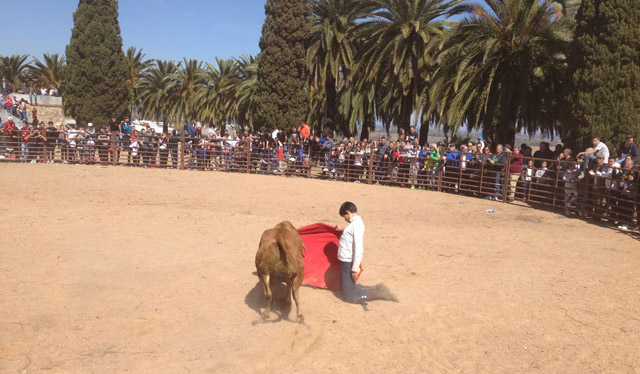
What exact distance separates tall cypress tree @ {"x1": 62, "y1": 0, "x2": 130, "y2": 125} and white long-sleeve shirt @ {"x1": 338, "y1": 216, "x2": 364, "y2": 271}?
33.8m

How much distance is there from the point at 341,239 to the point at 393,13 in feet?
60.9

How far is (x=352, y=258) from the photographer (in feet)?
20.9

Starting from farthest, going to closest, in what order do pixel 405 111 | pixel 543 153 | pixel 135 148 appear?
pixel 405 111 < pixel 135 148 < pixel 543 153

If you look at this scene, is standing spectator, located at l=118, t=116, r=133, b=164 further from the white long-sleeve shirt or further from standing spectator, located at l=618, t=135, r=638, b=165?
standing spectator, located at l=618, t=135, r=638, b=165

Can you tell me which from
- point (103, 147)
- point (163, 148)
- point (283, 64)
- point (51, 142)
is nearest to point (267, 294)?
point (163, 148)

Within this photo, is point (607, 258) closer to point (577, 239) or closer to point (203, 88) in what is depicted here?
point (577, 239)

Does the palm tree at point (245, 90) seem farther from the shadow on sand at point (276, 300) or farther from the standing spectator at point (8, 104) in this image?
the shadow on sand at point (276, 300)

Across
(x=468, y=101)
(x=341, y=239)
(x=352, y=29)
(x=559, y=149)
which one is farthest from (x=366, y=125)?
(x=341, y=239)

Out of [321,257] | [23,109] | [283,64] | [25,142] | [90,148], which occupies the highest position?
[283,64]

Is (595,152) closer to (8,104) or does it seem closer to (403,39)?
(403,39)

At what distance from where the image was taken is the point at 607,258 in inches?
359

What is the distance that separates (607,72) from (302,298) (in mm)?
13011

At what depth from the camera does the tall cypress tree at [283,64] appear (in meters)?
27.4

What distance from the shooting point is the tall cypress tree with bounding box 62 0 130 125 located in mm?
35562
